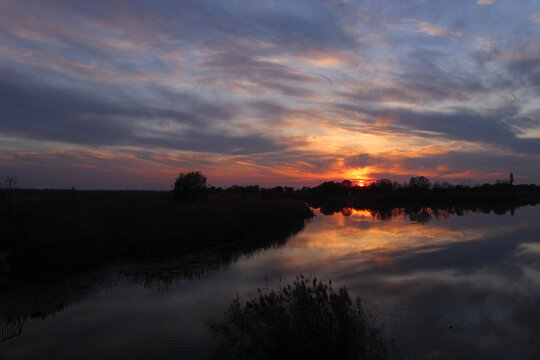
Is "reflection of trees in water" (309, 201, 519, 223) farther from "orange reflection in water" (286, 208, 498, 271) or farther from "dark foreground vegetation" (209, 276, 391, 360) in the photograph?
"dark foreground vegetation" (209, 276, 391, 360)

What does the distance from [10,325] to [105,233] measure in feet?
25.4

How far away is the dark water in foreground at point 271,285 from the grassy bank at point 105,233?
4.35 feet

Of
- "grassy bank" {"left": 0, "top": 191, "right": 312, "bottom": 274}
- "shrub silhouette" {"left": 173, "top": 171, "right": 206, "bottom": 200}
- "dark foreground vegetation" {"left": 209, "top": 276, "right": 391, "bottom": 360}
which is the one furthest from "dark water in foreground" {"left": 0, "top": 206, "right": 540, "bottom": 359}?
"shrub silhouette" {"left": 173, "top": 171, "right": 206, "bottom": 200}

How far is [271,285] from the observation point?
11125mm

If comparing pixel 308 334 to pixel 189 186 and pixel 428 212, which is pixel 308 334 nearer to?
pixel 189 186

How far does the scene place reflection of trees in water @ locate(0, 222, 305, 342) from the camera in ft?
28.0

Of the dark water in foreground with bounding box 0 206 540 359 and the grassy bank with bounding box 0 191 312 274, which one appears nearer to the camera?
the dark water in foreground with bounding box 0 206 540 359

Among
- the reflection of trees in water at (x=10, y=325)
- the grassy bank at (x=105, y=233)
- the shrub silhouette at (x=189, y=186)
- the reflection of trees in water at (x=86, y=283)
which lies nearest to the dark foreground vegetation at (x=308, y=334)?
the reflection of trees in water at (x=10, y=325)

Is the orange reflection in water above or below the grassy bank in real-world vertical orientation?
below

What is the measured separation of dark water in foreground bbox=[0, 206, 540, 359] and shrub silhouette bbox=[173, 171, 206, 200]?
70.8 feet

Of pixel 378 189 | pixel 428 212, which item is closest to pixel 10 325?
pixel 428 212

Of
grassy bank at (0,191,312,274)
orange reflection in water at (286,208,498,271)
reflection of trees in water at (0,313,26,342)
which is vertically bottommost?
reflection of trees in water at (0,313,26,342)

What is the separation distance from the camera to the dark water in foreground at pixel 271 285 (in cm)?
678

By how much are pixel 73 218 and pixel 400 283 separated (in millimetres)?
13996
